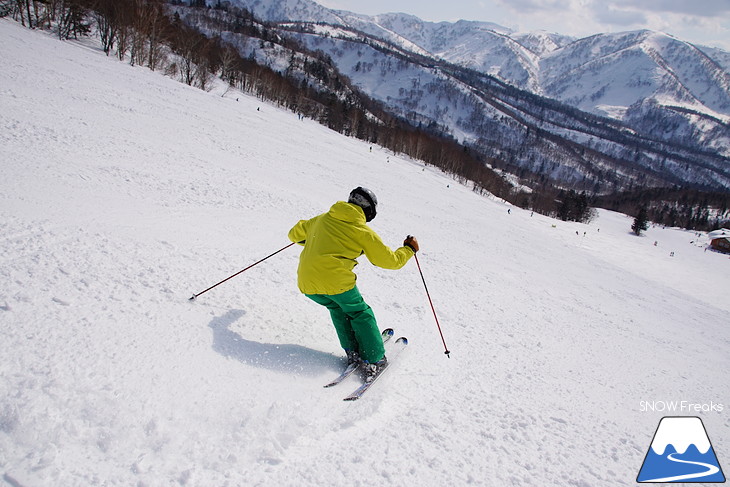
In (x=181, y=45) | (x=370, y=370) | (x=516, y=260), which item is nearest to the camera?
(x=370, y=370)

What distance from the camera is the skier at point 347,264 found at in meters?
3.48

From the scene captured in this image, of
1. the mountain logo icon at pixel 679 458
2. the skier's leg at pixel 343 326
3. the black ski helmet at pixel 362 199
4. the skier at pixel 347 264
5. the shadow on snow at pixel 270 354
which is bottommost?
the mountain logo icon at pixel 679 458

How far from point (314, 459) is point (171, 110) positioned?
20.1m

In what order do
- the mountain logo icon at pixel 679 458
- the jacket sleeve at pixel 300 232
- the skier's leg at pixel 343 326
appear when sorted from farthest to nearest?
the jacket sleeve at pixel 300 232 → the skier's leg at pixel 343 326 → the mountain logo icon at pixel 679 458

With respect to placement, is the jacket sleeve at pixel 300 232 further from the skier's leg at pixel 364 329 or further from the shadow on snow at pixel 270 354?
the shadow on snow at pixel 270 354

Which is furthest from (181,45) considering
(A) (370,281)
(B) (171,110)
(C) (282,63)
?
(C) (282,63)

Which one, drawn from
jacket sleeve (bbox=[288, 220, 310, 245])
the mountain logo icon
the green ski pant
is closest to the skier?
the green ski pant

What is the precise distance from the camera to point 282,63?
13388 centimetres

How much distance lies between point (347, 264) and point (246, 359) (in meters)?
1.39

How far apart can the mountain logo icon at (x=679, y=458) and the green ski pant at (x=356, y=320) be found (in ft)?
8.97

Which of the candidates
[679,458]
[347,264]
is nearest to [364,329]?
[347,264]

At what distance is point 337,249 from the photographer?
3.48m

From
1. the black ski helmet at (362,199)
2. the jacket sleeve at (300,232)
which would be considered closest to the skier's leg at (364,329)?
the black ski helmet at (362,199)

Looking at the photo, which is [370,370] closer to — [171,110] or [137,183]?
[137,183]
